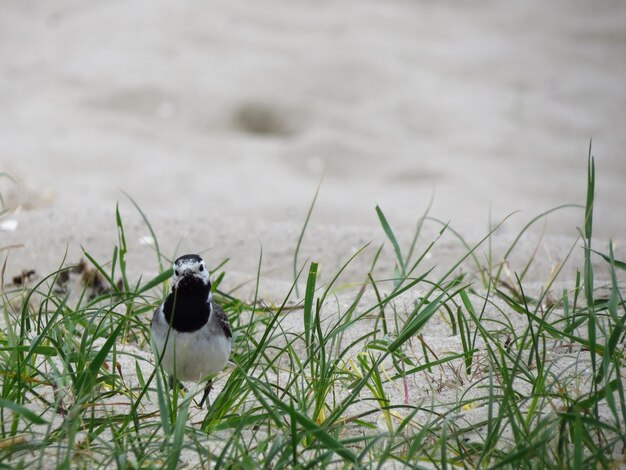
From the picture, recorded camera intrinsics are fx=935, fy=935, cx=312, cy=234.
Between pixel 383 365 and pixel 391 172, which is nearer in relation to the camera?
pixel 383 365

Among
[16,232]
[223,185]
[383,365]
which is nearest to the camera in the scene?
[383,365]

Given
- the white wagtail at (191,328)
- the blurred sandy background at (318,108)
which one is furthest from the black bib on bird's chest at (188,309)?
the blurred sandy background at (318,108)

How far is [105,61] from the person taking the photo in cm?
809

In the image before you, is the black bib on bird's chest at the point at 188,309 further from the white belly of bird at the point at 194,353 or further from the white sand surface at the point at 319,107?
the white sand surface at the point at 319,107

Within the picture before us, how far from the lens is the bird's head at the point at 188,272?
112 inches

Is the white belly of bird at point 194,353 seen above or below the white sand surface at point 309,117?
below

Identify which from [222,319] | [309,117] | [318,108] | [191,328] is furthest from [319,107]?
[191,328]

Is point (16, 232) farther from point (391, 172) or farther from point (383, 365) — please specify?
point (391, 172)

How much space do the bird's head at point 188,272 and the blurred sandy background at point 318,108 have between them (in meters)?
2.22

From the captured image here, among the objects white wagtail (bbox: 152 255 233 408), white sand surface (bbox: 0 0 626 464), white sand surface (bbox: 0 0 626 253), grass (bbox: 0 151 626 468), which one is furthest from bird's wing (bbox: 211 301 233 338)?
white sand surface (bbox: 0 0 626 253)

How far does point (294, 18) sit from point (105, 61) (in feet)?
6.53

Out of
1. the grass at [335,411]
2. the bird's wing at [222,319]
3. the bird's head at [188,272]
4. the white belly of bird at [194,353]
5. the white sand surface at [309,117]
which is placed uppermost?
the white sand surface at [309,117]

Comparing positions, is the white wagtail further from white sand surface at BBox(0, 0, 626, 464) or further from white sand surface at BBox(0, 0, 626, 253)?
white sand surface at BBox(0, 0, 626, 253)

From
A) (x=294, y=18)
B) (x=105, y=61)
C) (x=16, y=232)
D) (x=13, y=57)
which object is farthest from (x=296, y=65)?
(x=16, y=232)
